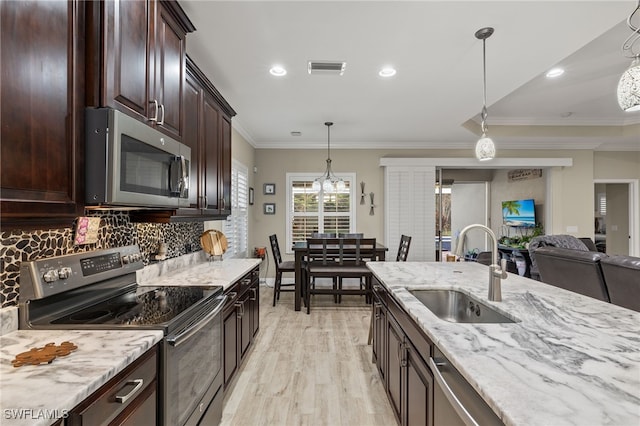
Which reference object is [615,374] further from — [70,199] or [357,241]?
[357,241]

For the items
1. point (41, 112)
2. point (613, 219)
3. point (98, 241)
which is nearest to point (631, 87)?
point (41, 112)

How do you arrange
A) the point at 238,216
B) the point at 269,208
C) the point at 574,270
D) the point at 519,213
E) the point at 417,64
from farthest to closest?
1. the point at 519,213
2. the point at 269,208
3. the point at 238,216
4. the point at 574,270
5. the point at 417,64

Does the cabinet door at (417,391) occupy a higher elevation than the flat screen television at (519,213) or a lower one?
lower

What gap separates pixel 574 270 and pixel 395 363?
7.33 feet

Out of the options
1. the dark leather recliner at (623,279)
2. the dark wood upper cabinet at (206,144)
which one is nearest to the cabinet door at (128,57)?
the dark wood upper cabinet at (206,144)

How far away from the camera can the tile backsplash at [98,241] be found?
122 centimetres

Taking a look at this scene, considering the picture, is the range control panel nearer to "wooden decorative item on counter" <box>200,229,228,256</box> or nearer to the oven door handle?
the oven door handle

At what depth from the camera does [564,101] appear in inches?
165

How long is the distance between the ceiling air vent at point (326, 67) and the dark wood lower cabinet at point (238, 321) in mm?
1963

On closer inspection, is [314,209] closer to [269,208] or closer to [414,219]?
[269,208]

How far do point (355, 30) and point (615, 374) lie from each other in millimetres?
2335

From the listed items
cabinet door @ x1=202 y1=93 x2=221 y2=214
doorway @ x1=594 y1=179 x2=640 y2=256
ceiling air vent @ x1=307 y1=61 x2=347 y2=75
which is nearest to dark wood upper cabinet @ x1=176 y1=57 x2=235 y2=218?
cabinet door @ x1=202 y1=93 x2=221 y2=214

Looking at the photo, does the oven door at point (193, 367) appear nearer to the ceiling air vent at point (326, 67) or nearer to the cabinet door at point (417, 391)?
the cabinet door at point (417, 391)

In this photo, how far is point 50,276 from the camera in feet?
4.23
